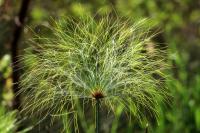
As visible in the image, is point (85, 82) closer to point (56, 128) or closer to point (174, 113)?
point (56, 128)

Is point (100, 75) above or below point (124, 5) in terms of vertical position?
below

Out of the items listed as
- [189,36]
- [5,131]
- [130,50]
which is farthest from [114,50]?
Answer: [189,36]

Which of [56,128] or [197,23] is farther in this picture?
[197,23]

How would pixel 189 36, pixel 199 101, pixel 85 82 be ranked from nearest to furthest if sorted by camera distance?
pixel 85 82 → pixel 199 101 → pixel 189 36

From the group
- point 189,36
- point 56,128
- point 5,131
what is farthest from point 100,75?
point 189,36

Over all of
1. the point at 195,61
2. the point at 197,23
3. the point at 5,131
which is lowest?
the point at 5,131

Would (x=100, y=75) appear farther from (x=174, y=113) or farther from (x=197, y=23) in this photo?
(x=197, y=23)

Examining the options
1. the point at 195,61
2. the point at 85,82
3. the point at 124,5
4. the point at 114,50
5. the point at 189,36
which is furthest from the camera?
the point at 189,36
